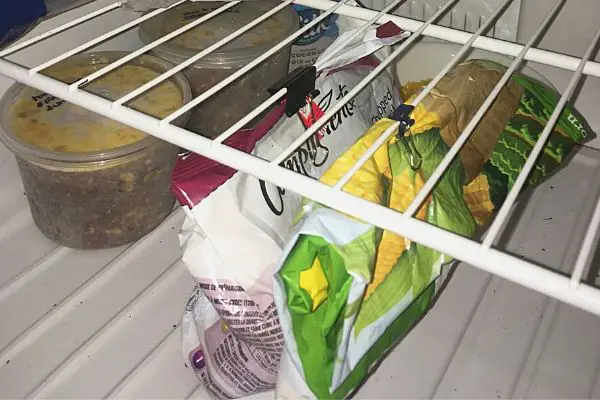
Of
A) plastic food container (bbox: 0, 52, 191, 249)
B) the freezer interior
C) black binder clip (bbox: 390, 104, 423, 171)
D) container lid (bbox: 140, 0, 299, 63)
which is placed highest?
black binder clip (bbox: 390, 104, 423, 171)

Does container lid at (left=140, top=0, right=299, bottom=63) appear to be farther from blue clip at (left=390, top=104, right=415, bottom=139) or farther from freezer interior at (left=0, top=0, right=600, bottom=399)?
blue clip at (left=390, top=104, right=415, bottom=139)

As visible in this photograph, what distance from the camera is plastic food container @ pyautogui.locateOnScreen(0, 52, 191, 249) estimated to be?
940 millimetres

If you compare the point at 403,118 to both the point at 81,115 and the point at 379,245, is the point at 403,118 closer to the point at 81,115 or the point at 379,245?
the point at 379,245

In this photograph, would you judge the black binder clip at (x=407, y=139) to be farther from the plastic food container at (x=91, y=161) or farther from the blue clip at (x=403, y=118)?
the plastic food container at (x=91, y=161)

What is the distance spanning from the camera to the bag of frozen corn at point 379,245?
60 centimetres

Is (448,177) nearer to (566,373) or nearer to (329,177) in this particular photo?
(329,177)

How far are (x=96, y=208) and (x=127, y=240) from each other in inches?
3.2

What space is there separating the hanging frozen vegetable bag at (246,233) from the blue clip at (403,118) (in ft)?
0.40

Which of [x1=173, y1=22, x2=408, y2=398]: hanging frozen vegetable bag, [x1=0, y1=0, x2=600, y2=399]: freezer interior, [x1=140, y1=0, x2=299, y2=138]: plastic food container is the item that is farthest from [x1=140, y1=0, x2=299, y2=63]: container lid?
[x1=173, y1=22, x2=408, y2=398]: hanging frozen vegetable bag

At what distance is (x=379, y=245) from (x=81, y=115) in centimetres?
58

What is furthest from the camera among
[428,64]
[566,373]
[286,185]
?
[428,64]

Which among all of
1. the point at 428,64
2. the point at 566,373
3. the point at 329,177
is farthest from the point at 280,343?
the point at 428,64

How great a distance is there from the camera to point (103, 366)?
2.83 ft

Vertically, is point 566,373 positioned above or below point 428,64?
below
